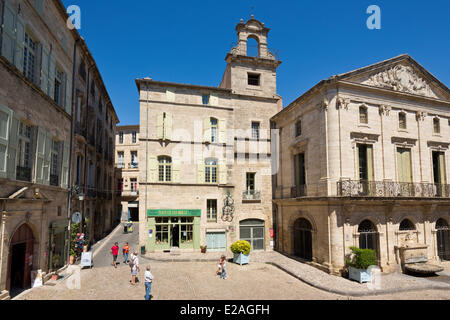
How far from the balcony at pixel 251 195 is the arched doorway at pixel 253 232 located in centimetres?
168

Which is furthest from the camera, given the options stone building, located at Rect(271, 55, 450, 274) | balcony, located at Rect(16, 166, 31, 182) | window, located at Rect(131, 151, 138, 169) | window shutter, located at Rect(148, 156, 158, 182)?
window, located at Rect(131, 151, 138, 169)

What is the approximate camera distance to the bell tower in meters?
22.8

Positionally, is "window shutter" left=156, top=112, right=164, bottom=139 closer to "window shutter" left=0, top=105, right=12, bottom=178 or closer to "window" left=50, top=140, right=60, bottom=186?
"window" left=50, top=140, right=60, bottom=186

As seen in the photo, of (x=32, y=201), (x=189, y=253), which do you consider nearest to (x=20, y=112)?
(x=32, y=201)

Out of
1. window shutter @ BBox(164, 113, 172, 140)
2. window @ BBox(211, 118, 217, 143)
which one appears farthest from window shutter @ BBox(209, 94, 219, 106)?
window shutter @ BBox(164, 113, 172, 140)

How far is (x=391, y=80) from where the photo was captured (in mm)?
18141

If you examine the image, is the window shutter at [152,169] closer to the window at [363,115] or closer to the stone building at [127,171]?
the window at [363,115]

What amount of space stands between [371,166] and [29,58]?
18340 mm

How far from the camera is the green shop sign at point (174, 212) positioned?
19.7 meters

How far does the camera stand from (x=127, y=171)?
39.2 m

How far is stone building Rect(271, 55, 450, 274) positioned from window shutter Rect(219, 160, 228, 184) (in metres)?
4.70

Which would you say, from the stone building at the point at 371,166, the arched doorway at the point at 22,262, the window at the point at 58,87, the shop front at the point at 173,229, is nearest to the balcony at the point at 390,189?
the stone building at the point at 371,166

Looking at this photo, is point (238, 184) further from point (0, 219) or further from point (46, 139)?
point (0, 219)

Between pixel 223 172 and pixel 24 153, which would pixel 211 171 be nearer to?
pixel 223 172
